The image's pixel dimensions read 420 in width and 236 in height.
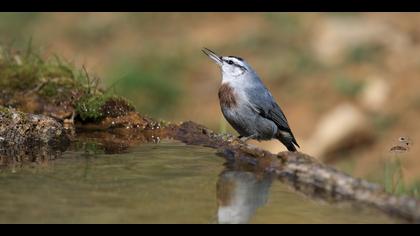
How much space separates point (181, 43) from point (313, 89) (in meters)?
3.26

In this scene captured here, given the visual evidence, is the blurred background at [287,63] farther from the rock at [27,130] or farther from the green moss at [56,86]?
the rock at [27,130]

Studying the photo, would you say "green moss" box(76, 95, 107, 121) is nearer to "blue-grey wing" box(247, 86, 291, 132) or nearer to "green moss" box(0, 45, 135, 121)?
"green moss" box(0, 45, 135, 121)

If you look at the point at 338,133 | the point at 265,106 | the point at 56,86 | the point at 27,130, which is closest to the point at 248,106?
the point at 265,106

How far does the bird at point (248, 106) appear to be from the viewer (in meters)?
6.54

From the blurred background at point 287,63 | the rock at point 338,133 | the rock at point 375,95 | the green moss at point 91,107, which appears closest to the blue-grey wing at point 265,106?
the green moss at point 91,107

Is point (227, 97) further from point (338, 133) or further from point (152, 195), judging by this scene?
point (338, 133)

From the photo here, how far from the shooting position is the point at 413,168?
9.95 meters

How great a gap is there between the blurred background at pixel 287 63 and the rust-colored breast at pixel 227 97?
10.5 feet

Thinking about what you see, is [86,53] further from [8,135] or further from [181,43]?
[8,135]

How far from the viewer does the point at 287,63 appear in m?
13.7

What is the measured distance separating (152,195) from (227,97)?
104 inches

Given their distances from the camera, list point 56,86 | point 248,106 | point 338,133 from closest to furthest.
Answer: point 248,106 < point 56,86 < point 338,133

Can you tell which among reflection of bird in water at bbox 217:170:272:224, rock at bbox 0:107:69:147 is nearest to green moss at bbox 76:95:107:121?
rock at bbox 0:107:69:147

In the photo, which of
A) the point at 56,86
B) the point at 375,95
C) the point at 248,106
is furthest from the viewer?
the point at 375,95
